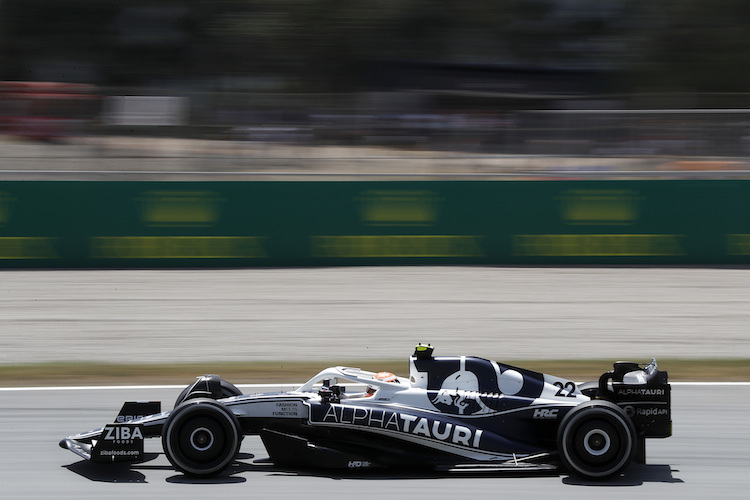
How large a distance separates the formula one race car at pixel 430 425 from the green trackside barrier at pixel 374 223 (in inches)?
378

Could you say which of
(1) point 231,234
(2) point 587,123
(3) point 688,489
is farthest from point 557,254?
(3) point 688,489

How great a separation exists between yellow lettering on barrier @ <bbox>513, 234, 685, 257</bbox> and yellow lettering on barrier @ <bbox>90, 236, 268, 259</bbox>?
15.9 feet

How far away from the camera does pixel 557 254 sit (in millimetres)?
15469

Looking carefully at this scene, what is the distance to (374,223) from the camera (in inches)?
611

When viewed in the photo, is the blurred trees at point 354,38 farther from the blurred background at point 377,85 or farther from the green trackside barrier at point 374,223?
the green trackside barrier at point 374,223

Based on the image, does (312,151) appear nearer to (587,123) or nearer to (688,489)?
(587,123)

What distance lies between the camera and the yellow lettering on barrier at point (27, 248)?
1524 cm

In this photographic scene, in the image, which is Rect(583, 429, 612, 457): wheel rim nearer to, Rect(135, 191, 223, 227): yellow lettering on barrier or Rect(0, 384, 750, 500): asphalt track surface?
Rect(0, 384, 750, 500): asphalt track surface

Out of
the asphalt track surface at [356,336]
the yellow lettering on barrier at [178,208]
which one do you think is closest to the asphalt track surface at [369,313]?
the asphalt track surface at [356,336]

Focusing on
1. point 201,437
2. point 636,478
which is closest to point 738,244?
point 636,478

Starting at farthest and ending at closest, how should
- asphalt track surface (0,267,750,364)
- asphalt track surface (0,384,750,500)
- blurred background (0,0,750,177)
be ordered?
blurred background (0,0,750,177)
asphalt track surface (0,267,750,364)
asphalt track surface (0,384,750,500)

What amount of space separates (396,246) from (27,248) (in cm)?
617

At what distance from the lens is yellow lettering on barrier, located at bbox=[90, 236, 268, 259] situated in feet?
50.3

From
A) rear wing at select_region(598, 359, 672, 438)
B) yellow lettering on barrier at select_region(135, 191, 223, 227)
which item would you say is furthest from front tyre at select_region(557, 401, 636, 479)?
yellow lettering on barrier at select_region(135, 191, 223, 227)
